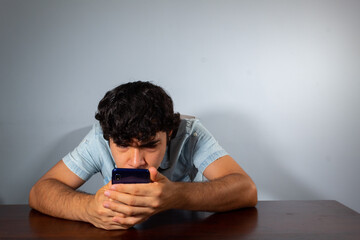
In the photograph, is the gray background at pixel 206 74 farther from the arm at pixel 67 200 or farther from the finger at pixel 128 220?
the finger at pixel 128 220

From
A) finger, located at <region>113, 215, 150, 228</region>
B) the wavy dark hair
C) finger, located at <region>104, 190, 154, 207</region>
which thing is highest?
the wavy dark hair

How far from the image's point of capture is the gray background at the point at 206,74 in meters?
2.18

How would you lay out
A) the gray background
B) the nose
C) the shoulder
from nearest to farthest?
the nose
the shoulder
the gray background

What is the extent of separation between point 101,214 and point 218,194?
1.17 ft

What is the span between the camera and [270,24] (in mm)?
2217

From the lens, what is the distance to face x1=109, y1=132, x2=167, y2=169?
3.62 ft

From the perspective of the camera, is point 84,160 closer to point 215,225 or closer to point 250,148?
point 215,225

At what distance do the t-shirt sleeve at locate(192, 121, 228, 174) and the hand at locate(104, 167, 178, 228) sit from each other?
18.0 inches

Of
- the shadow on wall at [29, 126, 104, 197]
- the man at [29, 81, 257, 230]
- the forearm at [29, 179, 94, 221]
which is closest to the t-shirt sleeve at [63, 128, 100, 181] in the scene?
the man at [29, 81, 257, 230]

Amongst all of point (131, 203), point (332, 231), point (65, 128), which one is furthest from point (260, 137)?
point (131, 203)

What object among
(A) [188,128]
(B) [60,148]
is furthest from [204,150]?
(B) [60,148]

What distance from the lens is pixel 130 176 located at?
0.89 meters

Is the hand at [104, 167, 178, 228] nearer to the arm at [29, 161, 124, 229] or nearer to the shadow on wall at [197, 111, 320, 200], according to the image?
the arm at [29, 161, 124, 229]

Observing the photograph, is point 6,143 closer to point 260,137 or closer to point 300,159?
point 260,137
